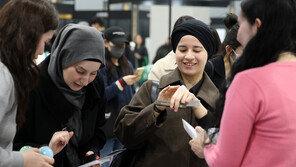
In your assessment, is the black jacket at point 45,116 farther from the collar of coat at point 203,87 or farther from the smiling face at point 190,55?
the smiling face at point 190,55

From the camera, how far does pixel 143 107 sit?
2.29m

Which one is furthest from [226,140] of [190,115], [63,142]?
[63,142]

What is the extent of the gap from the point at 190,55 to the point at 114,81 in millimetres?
2261

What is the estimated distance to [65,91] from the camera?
227 cm

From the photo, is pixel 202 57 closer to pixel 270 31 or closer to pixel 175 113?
pixel 175 113

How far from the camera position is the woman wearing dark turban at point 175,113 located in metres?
2.16

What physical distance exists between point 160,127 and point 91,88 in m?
0.54

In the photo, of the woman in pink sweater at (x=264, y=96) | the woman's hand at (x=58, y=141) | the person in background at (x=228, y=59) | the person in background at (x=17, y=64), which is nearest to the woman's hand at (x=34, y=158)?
the person in background at (x=17, y=64)

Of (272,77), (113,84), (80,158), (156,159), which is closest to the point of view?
(272,77)

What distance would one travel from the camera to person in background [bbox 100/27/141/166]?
4.23 m

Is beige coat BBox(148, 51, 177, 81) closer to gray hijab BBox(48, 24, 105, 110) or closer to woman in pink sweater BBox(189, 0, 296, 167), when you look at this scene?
gray hijab BBox(48, 24, 105, 110)

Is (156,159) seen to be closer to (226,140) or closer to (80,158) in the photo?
(80,158)

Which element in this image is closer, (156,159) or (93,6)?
(156,159)

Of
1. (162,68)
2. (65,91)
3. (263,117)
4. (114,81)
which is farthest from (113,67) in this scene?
(263,117)
